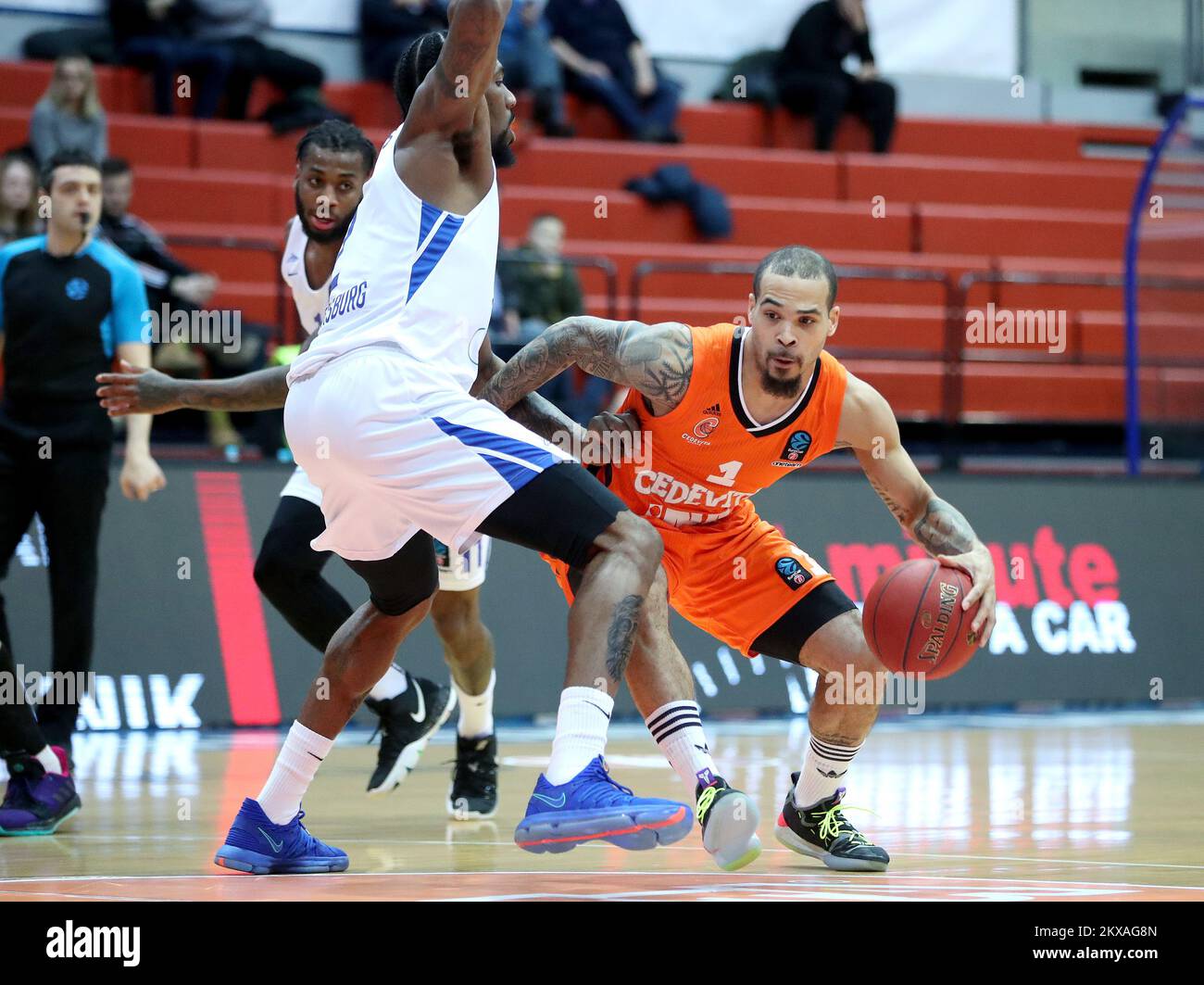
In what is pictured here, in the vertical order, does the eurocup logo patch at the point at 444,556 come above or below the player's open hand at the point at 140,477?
below

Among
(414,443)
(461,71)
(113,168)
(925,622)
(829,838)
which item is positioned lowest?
(829,838)

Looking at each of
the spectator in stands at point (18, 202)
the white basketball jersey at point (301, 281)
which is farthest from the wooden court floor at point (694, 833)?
the spectator in stands at point (18, 202)

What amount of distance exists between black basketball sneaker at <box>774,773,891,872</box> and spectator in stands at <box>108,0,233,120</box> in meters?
9.56

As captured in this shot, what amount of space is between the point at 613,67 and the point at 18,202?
237 inches

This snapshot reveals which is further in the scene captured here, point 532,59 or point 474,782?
point 532,59

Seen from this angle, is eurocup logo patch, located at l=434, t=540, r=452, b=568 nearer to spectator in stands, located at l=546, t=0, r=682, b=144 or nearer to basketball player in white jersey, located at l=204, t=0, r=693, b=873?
basketball player in white jersey, located at l=204, t=0, r=693, b=873

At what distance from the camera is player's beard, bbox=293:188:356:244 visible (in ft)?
19.5

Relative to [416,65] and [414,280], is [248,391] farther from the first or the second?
[416,65]

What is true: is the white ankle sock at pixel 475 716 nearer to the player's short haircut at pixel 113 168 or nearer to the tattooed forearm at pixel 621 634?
the tattooed forearm at pixel 621 634

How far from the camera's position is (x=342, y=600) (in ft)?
21.9

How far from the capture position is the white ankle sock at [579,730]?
4121 mm

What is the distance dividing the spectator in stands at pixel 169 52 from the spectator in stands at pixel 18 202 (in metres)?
3.27

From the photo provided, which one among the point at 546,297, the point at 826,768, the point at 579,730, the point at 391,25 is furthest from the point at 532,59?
the point at 579,730
